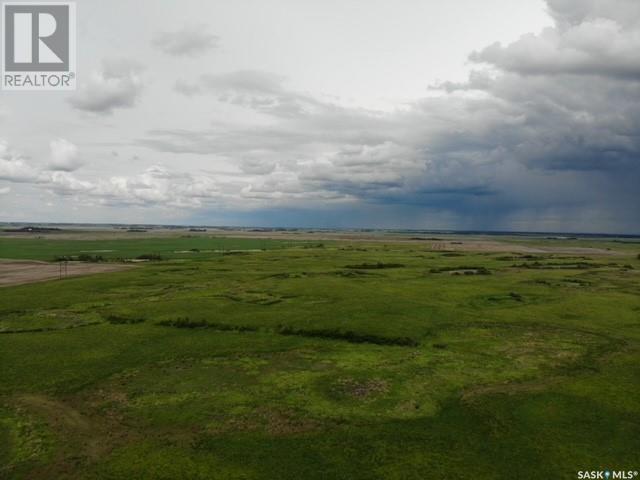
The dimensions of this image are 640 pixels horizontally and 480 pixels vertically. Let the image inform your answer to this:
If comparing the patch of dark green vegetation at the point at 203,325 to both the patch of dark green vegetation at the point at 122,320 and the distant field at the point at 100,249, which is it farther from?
the distant field at the point at 100,249

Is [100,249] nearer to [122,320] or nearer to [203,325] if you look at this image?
[122,320]

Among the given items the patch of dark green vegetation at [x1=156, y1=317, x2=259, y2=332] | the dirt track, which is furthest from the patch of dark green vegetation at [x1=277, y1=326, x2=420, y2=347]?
the dirt track

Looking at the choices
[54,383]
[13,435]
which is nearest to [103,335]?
[54,383]

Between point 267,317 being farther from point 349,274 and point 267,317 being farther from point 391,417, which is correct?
point 349,274

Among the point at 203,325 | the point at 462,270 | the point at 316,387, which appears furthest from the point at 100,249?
the point at 316,387

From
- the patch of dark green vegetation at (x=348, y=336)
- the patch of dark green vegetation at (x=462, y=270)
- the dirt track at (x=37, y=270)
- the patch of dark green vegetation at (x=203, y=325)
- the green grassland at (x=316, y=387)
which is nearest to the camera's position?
the green grassland at (x=316, y=387)

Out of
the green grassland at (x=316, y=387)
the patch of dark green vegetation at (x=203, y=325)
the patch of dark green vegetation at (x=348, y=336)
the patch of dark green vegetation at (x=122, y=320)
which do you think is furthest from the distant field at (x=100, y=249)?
the patch of dark green vegetation at (x=348, y=336)

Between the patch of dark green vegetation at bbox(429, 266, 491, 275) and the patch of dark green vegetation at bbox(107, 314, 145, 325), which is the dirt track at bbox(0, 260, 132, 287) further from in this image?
the patch of dark green vegetation at bbox(429, 266, 491, 275)
